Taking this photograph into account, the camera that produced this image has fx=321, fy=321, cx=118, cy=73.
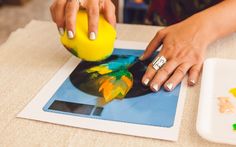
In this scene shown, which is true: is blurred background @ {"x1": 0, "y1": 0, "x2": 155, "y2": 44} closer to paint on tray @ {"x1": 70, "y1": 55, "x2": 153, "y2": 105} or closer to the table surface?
the table surface

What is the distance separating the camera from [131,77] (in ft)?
1.95

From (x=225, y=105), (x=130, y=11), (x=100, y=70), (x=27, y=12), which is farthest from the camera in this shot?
(x=27, y=12)

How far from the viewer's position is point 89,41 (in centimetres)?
58

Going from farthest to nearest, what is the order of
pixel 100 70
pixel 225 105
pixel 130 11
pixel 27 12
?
pixel 27 12 → pixel 130 11 → pixel 100 70 → pixel 225 105

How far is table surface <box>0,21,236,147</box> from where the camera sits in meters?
0.46

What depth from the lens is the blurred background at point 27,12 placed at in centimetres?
172

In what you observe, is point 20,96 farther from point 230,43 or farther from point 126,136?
point 230,43

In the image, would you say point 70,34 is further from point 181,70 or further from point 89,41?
point 181,70

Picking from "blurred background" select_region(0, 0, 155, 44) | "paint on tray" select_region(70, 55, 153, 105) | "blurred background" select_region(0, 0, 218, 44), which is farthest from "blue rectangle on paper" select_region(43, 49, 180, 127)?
"blurred background" select_region(0, 0, 155, 44)

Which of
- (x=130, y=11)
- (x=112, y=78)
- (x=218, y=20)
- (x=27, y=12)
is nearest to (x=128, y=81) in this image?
(x=112, y=78)

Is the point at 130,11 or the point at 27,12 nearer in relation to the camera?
the point at 130,11

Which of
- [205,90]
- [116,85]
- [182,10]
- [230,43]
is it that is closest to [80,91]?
[116,85]

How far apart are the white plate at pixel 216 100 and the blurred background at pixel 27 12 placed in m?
1.13

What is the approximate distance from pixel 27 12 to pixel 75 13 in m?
1.76
